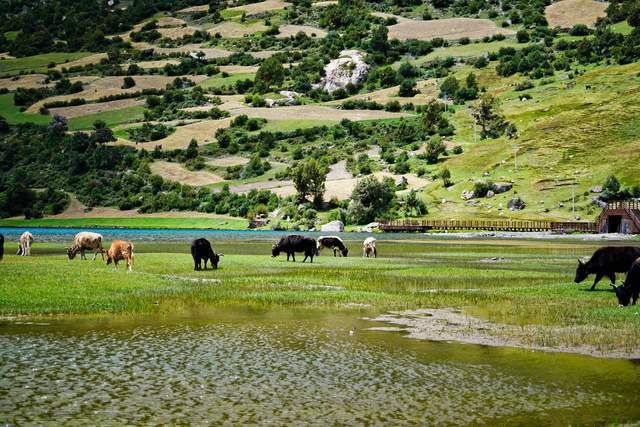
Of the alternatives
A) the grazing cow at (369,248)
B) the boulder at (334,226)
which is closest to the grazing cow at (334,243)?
the grazing cow at (369,248)

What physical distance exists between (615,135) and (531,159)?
20.1 meters

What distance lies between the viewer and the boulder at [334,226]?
477 feet

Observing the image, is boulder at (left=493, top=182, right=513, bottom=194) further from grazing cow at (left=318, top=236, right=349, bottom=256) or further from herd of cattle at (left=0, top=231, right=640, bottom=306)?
grazing cow at (left=318, top=236, right=349, bottom=256)

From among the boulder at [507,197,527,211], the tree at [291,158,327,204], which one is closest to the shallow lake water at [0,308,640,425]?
the boulder at [507,197,527,211]

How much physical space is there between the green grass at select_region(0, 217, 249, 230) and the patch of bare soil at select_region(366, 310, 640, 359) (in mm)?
138676

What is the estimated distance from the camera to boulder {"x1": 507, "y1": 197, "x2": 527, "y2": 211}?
141000 mm

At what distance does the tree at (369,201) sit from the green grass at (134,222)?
28.8 metres

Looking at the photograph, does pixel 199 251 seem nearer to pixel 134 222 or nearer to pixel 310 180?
pixel 310 180

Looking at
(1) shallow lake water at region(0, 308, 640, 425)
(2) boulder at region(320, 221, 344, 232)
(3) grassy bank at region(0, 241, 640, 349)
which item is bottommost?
(1) shallow lake water at region(0, 308, 640, 425)

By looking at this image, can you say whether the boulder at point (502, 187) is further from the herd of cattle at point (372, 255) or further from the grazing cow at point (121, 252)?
the grazing cow at point (121, 252)

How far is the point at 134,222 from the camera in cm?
17600

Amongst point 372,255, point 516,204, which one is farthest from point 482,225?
point 372,255

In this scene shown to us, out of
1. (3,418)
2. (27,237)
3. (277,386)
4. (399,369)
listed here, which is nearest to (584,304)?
(399,369)

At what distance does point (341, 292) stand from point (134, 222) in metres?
150
